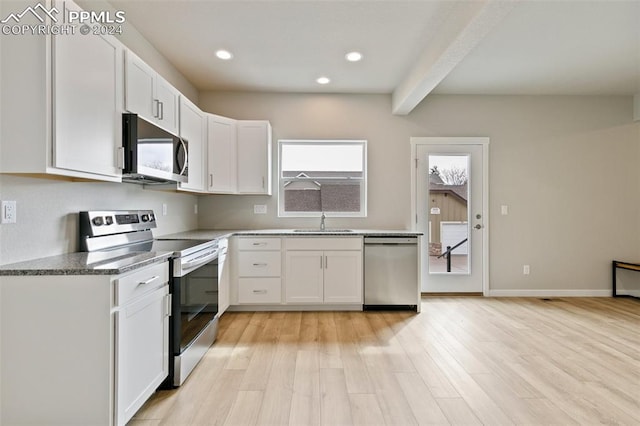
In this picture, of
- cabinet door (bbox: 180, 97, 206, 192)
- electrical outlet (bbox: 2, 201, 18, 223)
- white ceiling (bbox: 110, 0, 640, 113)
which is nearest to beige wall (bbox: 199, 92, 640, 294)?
white ceiling (bbox: 110, 0, 640, 113)

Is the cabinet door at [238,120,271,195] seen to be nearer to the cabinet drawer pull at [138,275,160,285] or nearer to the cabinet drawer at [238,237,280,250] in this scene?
the cabinet drawer at [238,237,280,250]

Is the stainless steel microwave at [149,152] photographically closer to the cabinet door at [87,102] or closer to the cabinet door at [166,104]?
the cabinet door at [87,102]

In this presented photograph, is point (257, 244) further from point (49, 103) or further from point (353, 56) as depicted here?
point (49, 103)

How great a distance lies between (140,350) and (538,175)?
4.82m

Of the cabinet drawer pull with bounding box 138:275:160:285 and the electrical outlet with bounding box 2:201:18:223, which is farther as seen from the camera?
the cabinet drawer pull with bounding box 138:275:160:285

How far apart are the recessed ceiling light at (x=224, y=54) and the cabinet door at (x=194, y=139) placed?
1.85ft

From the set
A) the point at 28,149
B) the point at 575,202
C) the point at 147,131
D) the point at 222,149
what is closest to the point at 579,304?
the point at 575,202

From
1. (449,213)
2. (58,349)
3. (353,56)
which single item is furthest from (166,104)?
(449,213)

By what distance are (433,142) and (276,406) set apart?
3631mm

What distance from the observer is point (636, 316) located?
348 cm

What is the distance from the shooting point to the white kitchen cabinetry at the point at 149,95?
2.12m

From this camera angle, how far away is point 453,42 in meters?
2.45

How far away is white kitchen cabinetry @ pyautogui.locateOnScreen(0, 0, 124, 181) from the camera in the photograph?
57.7 inches

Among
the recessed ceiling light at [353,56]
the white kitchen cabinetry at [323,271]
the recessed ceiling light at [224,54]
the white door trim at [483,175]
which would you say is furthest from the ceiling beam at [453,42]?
the recessed ceiling light at [224,54]
